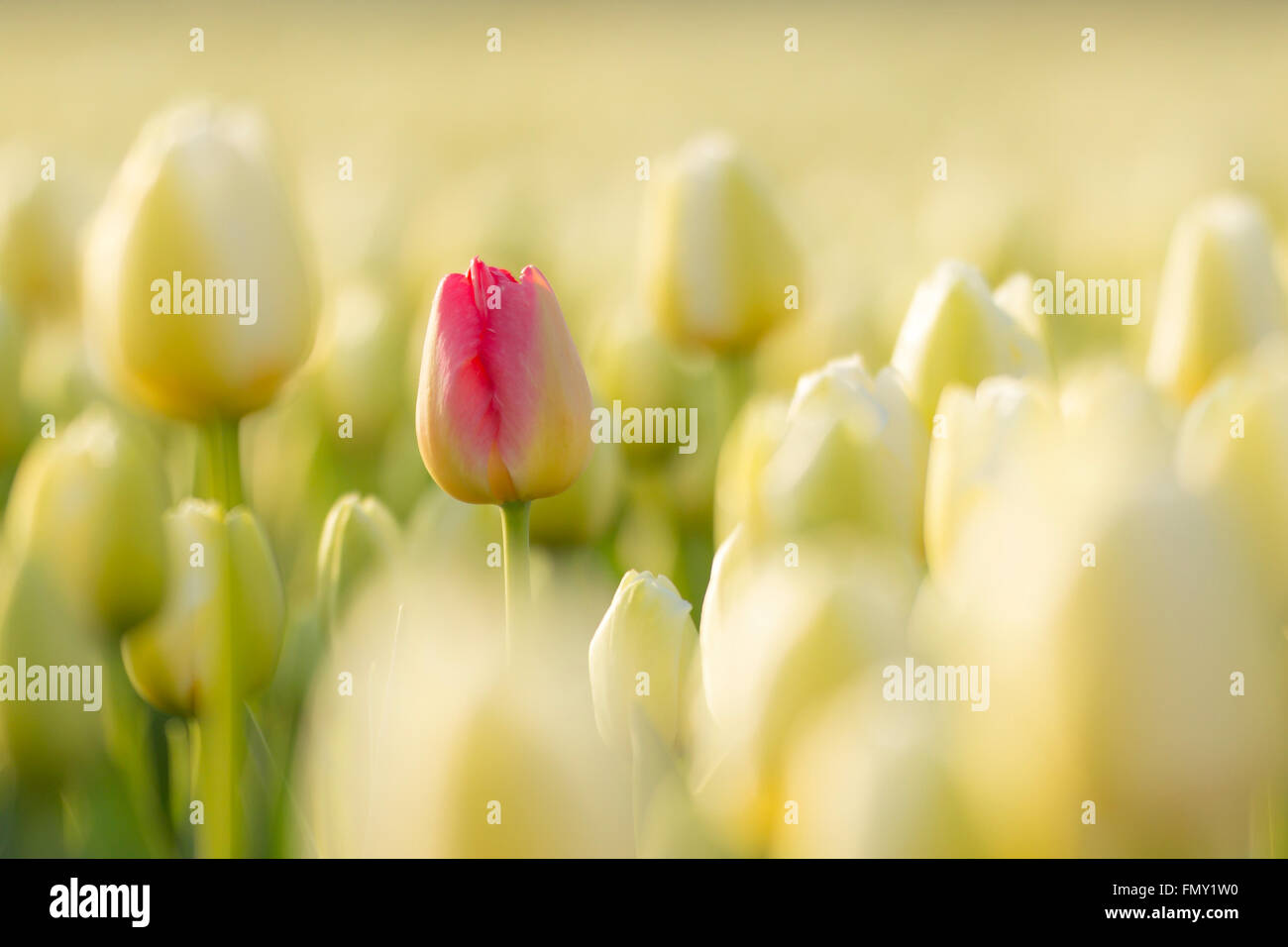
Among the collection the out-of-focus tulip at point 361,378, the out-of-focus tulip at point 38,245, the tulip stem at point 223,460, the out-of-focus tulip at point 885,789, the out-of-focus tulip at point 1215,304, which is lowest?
the out-of-focus tulip at point 885,789

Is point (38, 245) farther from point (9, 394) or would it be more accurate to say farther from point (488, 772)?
point (488, 772)

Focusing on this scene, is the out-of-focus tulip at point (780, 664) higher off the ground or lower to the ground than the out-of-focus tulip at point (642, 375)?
lower

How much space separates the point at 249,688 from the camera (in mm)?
424

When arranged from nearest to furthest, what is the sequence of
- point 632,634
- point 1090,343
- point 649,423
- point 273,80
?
point 632,634
point 649,423
point 1090,343
point 273,80

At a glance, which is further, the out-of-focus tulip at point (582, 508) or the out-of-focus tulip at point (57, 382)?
the out-of-focus tulip at point (57, 382)

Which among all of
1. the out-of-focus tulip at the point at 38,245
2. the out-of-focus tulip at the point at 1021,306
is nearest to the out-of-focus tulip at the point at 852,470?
the out-of-focus tulip at the point at 1021,306

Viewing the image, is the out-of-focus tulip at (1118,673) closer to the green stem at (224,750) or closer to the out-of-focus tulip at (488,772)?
the out-of-focus tulip at (488,772)

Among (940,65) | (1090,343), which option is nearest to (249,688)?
(1090,343)

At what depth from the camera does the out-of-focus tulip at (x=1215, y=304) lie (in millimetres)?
452

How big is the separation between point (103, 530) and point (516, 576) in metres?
0.14

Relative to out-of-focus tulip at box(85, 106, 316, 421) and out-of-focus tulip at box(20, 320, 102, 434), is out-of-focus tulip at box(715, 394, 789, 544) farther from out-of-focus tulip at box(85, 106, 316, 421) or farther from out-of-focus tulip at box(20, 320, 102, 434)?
out-of-focus tulip at box(20, 320, 102, 434)

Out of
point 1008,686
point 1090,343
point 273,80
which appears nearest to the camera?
point 1008,686
